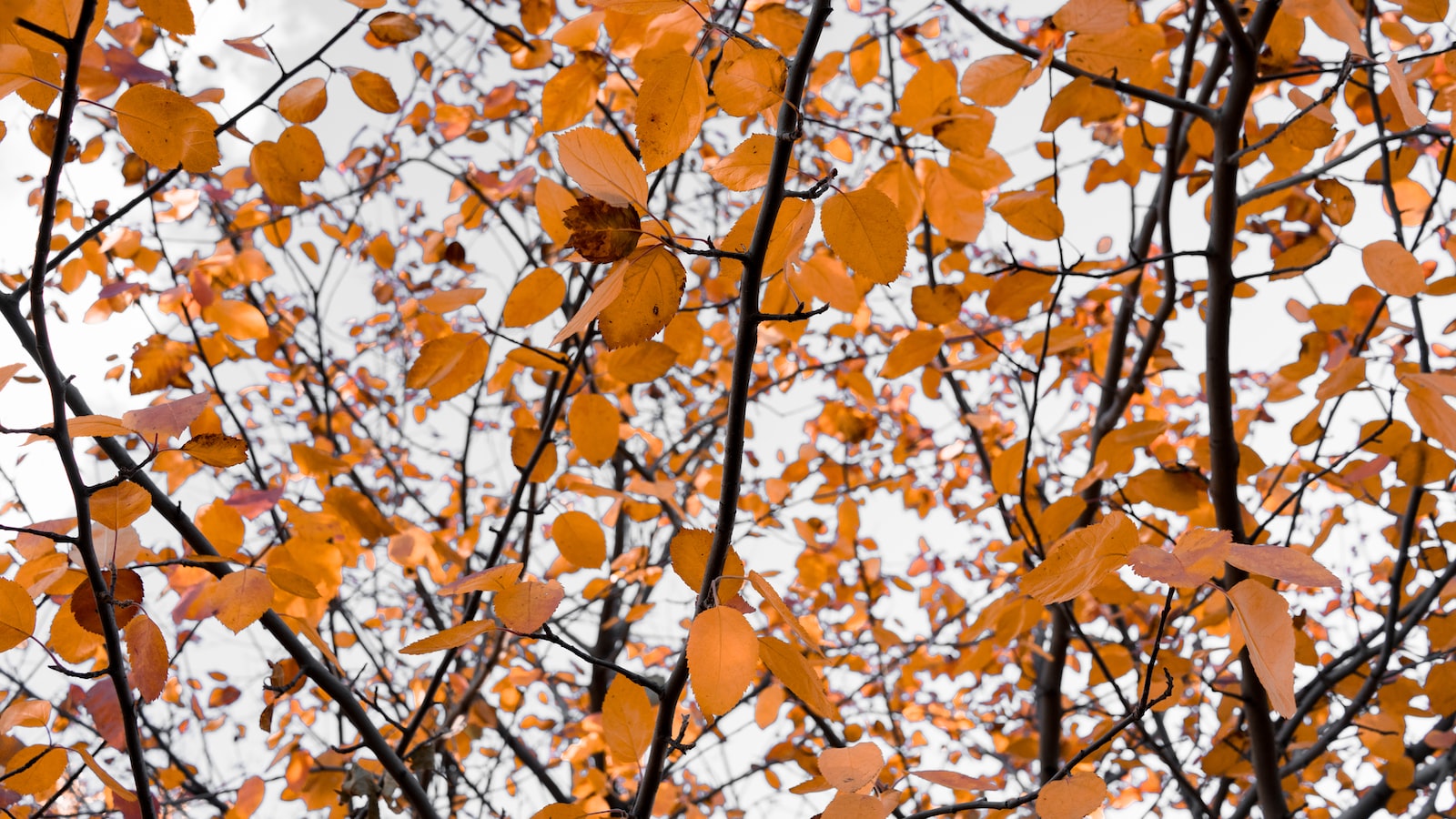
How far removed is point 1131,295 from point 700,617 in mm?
1731

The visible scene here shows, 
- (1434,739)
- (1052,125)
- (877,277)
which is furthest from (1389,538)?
(877,277)

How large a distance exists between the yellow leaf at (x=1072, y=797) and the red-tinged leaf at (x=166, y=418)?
0.75m

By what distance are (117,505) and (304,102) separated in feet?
1.72

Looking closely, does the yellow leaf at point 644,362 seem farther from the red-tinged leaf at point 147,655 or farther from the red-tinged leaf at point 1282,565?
the red-tinged leaf at point 1282,565

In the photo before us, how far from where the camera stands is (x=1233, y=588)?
2.01ft

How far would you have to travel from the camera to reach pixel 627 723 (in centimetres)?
84

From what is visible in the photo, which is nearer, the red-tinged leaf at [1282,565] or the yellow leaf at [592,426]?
the red-tinged leaf at [1282,565]

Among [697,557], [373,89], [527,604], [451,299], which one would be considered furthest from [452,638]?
[373,89]

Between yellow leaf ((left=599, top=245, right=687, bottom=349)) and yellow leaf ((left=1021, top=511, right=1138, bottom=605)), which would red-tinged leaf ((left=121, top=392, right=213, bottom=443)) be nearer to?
yellow leaf ((left=599, top=245, right=687, bottom=349))

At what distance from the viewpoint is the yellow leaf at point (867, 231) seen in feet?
2.21

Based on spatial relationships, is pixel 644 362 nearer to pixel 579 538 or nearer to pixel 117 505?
pixel 579 538

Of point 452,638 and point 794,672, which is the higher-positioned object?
point 452,638

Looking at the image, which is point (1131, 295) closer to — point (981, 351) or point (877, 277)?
point (981, 351)

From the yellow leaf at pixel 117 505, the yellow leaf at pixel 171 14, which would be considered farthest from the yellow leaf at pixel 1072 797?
the yellow leaf at pixel 171 14
